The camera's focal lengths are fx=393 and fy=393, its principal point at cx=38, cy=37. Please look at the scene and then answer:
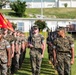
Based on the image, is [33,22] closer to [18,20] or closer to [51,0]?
[18,20]

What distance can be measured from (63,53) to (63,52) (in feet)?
0.09

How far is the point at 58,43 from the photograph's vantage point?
1042 cm

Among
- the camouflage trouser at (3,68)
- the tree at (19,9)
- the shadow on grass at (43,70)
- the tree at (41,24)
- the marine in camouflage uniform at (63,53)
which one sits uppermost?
the marine in camouflage uniform at (63,53)

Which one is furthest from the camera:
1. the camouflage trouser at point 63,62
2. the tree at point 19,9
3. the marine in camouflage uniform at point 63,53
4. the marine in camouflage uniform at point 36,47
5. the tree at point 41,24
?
the tree at point 19,9

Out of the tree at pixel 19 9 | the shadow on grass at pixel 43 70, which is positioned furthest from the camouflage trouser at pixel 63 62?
the tree at pixel 19 9

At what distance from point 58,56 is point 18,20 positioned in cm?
3465

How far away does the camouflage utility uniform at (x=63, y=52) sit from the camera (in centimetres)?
1038

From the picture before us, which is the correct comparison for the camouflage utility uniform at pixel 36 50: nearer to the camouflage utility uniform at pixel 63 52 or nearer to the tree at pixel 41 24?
the camouflage utility uniform at pixel 63 52

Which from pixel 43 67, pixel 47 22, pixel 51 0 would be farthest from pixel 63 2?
pixel 43 67

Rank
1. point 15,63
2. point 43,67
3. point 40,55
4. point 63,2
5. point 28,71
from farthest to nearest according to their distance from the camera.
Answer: point 63,2 < point 43,67 < point 28,71 < point 15,63 < point 40,55

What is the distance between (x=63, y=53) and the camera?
10.5 meters

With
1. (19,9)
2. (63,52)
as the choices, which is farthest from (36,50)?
(19,9)

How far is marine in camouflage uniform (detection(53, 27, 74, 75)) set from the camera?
10.4 m

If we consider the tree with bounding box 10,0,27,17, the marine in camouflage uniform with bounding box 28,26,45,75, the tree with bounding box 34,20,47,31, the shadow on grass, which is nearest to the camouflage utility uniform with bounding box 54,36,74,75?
the marine in camouflage uniform with bounding box 28,26,45,75
